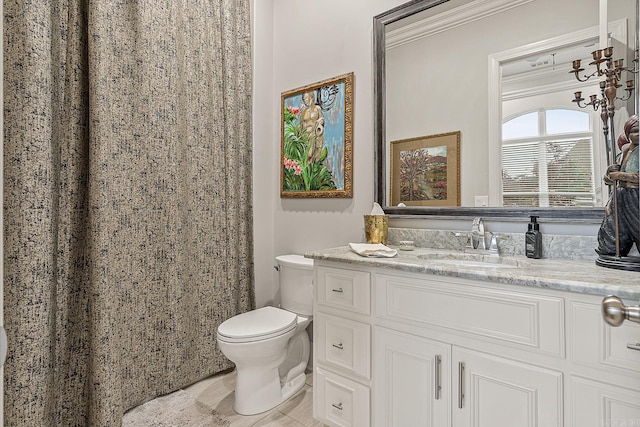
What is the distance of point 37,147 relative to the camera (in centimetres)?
150

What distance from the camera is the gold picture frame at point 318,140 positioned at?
2.20 metres

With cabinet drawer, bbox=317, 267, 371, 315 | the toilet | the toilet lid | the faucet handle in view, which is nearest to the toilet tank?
the toilet

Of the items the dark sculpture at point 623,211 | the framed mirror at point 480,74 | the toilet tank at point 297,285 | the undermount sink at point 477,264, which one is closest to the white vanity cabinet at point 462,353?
the undermount sink at point 477,264

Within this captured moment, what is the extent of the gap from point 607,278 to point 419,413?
2.64 ft

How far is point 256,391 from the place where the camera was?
1894 millimetres

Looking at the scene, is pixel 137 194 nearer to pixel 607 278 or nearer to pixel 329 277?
pixel 329 277

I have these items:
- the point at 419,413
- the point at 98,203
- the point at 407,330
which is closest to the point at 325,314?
the point at 407,330

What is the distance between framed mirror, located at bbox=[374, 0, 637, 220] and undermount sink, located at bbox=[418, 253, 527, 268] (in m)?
0.22

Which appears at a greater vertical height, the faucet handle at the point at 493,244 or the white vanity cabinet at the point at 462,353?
the faucet handle at the point at 493,244

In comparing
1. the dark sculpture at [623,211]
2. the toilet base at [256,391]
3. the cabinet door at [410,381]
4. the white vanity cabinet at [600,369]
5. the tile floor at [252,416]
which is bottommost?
the tile floor at [252,416]

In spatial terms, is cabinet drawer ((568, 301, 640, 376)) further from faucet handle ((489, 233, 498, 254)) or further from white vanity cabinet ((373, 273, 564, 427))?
faucet handle ((489, 233, 498, 254))

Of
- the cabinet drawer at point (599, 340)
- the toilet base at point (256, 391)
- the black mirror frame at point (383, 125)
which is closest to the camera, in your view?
the cabinet drawer at point (599, 340)

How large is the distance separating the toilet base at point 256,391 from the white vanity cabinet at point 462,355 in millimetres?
360

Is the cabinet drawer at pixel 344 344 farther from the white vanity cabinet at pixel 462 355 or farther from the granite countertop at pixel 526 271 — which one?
the granite countertop at pixel 526 271
